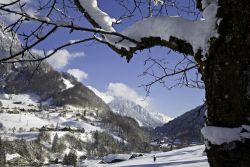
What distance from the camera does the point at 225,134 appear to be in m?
1.98

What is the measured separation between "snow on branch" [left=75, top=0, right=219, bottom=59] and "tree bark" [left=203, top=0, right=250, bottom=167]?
5cm

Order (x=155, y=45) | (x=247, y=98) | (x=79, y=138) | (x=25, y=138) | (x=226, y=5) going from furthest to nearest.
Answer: (x=79, y=138)
(x=25, y=138)
(x=155, y=45)
(x=226, y=5)
(x=247, y=98)

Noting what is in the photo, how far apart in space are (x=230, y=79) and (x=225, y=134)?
0.25 meters

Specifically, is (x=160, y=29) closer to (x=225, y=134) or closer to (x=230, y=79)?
(x=230, y=79)

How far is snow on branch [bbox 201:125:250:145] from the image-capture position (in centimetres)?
193

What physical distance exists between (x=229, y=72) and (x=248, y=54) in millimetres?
118

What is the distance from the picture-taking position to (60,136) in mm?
184375

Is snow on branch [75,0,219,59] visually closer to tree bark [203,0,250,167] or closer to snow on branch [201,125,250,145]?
tree bark [203,0,250,167]

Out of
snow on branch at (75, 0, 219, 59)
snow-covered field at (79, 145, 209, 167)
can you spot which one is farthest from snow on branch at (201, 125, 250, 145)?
snow-covered field at (79, 145, 209, 167)

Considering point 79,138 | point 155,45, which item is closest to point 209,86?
point 155,45

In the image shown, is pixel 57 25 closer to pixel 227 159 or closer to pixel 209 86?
pixel 209 86

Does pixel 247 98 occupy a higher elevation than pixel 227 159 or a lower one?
higher

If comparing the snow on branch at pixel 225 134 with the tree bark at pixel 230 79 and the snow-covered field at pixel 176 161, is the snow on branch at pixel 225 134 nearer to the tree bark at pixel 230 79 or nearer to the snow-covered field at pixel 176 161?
the tree bark at pixel 230 79

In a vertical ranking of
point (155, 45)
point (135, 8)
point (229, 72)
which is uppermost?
point (135, 8)
